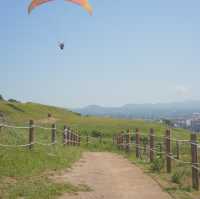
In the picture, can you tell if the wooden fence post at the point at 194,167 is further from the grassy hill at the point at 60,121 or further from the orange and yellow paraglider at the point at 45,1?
the grassy hill at the point at 60,121

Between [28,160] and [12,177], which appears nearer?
[12,177]

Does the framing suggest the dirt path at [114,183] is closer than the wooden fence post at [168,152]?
Yes

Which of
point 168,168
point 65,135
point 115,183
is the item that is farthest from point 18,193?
point 65,135

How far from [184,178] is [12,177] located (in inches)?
219

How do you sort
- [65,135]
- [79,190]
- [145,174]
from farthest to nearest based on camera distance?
[65,135]
[145,174]
[79,190]

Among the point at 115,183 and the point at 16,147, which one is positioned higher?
the point at 16,147

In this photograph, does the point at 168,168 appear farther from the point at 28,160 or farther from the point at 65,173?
the point at 28,160

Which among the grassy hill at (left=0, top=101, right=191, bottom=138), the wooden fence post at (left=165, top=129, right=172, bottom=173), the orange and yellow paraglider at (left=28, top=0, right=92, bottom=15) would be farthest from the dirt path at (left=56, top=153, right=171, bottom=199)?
the grassy hill at (left=0, top=101, right=191, bottom=138)

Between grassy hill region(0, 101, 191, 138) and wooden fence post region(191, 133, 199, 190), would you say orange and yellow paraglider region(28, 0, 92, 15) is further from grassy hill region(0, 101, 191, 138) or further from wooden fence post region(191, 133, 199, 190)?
grassy hill region(0, 101, 191, 138)

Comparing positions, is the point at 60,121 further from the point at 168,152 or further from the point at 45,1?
the point at 168,152

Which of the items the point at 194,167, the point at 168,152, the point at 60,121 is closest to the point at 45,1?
the point at 168,152

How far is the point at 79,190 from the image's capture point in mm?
10938

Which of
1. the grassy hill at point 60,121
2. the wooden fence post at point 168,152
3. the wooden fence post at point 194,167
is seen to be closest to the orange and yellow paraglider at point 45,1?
the wooden fence post at point 168,152

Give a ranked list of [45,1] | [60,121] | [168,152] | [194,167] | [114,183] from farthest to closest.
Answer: [60,121]
[45,1]
[168,152]
[114,183]
[194,167]
